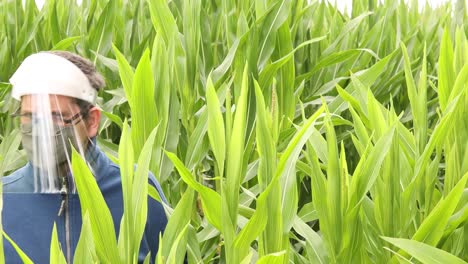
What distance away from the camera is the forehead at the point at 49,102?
1411 mm

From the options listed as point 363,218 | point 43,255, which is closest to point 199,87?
point 43,255

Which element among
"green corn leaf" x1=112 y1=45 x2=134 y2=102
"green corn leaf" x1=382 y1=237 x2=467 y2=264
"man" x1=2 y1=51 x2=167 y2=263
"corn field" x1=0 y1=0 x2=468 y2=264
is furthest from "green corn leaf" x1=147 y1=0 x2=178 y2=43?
"green corn leaf" x1=382 y1=237 x2=467 y2=264

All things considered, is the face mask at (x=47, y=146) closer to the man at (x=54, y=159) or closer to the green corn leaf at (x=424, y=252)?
the man at (x=54, y=159)

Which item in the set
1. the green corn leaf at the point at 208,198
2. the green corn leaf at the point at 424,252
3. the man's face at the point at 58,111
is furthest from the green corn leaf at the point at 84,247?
the green corn leaf at the point at 424,252

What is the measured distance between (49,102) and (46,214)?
0.30 metres

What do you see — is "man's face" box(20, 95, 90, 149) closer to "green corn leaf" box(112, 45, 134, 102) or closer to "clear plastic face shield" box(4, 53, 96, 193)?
"clear plastic face shield" box(4, 53, 96, 193)

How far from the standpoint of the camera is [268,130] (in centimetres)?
128

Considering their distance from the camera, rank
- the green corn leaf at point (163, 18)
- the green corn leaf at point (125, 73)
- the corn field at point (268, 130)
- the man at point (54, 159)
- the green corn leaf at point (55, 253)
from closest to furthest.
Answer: the green corn leaf at point (55, 253) → the corn field at point (268, 130) → the man at point (54, 159) → the green corn leaf at point (125, 73) → the green corn leaf at point (163, 18)

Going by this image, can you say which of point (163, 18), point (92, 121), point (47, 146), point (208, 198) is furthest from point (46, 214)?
point (163, 18)

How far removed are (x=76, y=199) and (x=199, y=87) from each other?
85 centimetres

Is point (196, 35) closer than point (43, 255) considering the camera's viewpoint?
No

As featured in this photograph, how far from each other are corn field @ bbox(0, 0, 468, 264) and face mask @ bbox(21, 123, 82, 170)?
0.43 feet

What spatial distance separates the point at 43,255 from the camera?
1636mm

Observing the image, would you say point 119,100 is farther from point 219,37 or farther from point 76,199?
point 76,199
